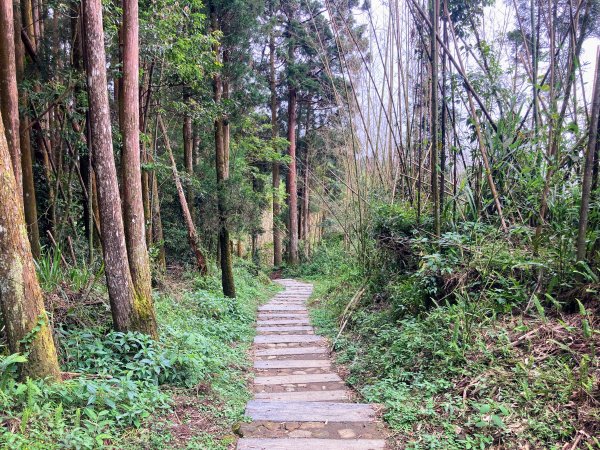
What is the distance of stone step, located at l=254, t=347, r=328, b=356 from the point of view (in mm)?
4098

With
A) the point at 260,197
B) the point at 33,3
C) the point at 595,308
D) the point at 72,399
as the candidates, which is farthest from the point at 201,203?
the point at 595,308

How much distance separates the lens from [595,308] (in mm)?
2389

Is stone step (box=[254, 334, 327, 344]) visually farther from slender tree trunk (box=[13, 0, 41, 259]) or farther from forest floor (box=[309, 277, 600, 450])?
slender tree trunk (box=[13, 0, 41, 259])

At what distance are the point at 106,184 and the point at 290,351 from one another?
2.66 meters

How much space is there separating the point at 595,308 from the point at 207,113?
5.77 m

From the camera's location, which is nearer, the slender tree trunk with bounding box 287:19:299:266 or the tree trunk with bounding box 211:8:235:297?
the tree trunk with bounding box 211:8:235:297

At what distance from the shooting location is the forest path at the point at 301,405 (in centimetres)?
213

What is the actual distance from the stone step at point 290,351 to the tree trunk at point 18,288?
2.33m

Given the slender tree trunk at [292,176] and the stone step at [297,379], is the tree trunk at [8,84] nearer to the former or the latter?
the stone step at [297,379]

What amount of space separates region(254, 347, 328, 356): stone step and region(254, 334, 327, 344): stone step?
0.27 meters

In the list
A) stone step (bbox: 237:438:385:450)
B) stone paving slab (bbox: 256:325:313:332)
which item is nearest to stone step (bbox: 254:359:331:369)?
stone paving slab (bbox: 256:325:313:332)

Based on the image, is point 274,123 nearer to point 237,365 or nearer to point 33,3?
point 33,3

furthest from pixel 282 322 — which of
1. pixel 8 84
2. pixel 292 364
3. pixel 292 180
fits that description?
pixel 292 180

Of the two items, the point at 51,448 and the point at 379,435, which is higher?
the point at 51,448
